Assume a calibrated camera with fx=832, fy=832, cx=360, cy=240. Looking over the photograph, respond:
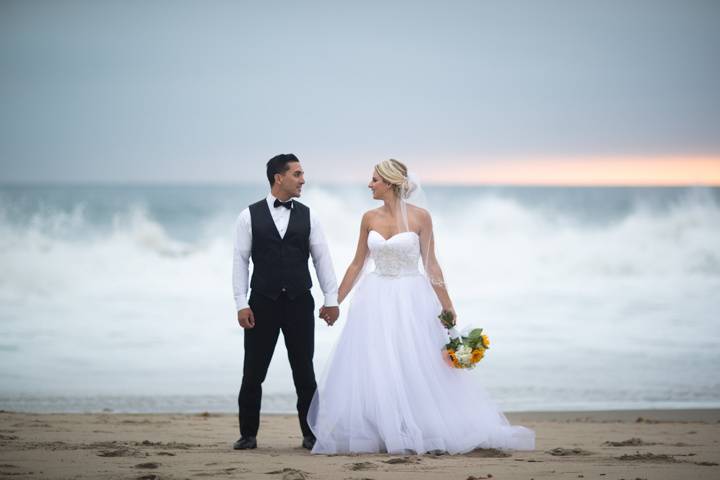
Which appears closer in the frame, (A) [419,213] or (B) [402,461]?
(B) [402,461]

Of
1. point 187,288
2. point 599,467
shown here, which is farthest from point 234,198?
point 599,467

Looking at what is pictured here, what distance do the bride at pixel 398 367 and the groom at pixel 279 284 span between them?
0.19 m

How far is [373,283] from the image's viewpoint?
231 inches

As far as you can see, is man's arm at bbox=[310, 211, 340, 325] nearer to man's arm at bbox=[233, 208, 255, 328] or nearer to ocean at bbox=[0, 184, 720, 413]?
man's arm at bbox=[233, 208, 255, 328]

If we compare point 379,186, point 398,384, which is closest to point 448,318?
point 398,384

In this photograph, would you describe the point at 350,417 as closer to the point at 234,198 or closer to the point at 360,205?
the point at 360,205

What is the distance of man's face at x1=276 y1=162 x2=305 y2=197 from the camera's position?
5672 millimetres

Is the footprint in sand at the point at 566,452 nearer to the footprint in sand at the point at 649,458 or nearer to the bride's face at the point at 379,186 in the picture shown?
the footprint in sand at the point at 649,458

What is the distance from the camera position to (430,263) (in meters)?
5.86

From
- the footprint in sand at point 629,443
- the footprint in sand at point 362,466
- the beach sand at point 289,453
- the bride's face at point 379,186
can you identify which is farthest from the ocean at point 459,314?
the footprint in sand at point 362,466

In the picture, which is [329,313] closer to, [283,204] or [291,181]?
[283,204]

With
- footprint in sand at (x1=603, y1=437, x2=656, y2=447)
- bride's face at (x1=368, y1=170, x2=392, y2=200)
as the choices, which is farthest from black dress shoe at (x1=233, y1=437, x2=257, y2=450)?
footprint in sand at (x1=603, y1=437, x2=656, y2=447)

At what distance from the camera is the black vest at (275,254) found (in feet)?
18.4

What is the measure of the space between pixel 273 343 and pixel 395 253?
106cm
